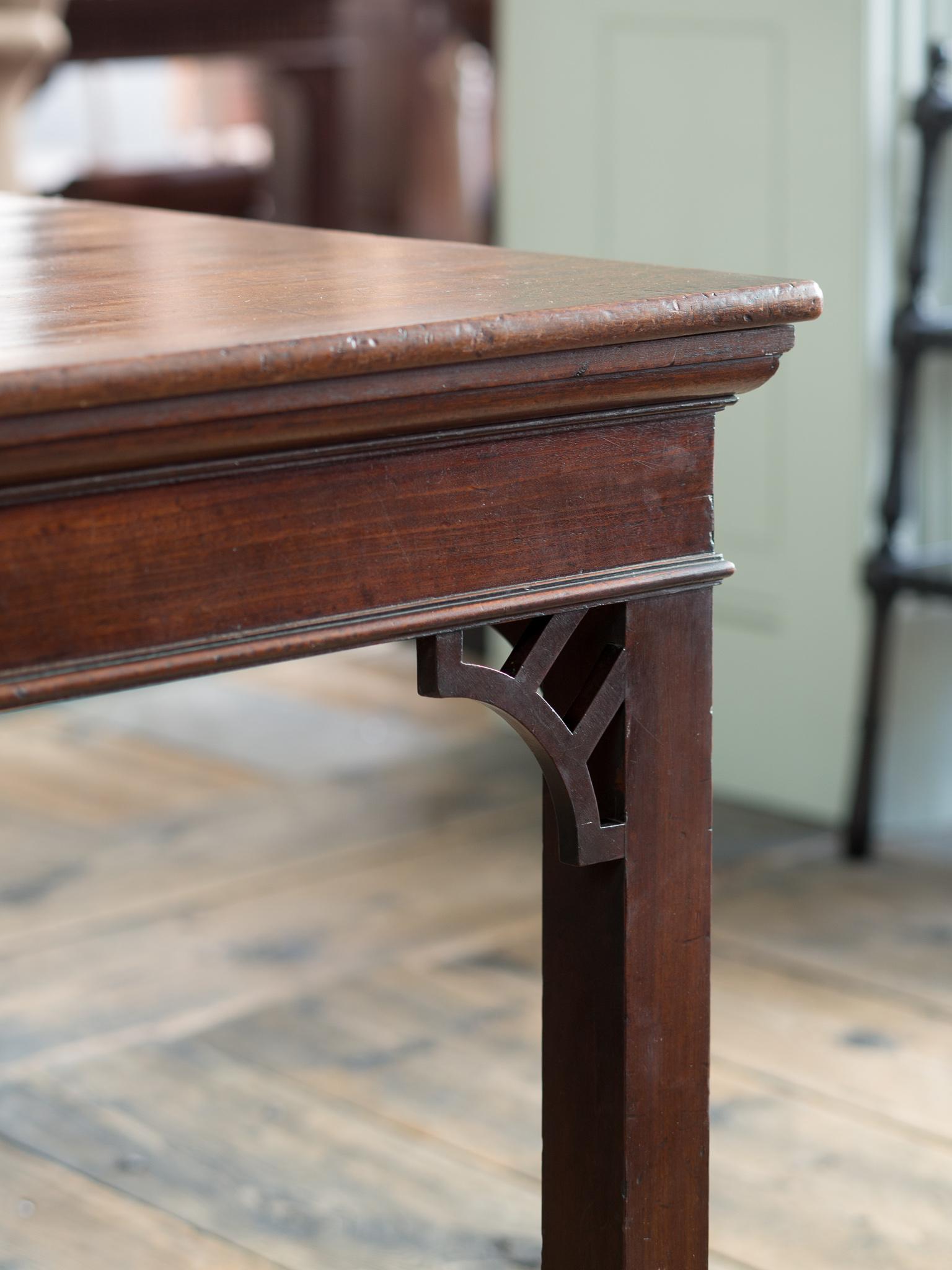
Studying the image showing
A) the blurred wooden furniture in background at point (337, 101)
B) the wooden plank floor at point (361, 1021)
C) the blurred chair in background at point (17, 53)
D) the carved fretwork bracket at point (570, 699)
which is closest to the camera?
the carved fretwork bracket at point (570, 699)

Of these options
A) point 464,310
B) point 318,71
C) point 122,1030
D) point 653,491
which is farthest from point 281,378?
point 318,71

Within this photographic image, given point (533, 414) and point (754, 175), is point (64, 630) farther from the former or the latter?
point (754, 175)

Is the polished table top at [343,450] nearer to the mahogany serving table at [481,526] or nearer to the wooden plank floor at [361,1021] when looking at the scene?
the mahogany serving table at [481,526]

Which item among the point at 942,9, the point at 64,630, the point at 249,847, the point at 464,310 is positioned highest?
the point at 942,9

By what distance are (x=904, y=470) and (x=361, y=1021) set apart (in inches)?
36.3

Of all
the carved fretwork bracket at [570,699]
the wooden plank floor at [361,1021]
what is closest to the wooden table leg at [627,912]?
the carved fretwork bracket at [570,699]

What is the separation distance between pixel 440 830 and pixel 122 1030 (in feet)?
2.04

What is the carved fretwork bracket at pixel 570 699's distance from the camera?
34.4 inches

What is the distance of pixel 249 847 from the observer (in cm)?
223

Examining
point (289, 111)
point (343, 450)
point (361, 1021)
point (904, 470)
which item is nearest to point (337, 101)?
point (289, 111)

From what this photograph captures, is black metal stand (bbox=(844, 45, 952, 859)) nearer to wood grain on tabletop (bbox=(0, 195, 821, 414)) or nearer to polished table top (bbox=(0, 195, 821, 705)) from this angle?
wood grain on tabletop (bbox=(0, 195, 821, 414))

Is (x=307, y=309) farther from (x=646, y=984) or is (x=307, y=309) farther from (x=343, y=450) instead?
(x=646, y=984)

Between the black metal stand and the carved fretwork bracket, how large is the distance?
48.2 inches

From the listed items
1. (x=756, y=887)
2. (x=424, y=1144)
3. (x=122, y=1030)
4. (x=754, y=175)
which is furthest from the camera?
(x=754, y=175)
